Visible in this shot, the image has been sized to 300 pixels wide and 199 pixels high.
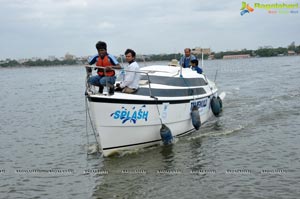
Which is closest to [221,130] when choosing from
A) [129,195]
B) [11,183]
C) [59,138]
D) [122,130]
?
[122,130]

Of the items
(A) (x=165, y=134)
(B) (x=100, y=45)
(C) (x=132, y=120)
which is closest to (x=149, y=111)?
(C) (x=132, y=120)

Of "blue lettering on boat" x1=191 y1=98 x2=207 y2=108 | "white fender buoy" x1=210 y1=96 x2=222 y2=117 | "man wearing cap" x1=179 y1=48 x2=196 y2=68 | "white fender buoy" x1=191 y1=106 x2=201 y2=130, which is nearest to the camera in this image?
"white fender buoy" x1=191 y1=106 x2=201 y2=130

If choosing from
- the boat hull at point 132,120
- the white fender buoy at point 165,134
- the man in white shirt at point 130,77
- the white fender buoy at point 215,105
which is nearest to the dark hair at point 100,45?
the man in white shirt at point 130,77

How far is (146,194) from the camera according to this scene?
8750 mm

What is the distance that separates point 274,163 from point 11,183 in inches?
266

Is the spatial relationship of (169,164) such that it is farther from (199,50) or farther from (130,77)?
(199,50)

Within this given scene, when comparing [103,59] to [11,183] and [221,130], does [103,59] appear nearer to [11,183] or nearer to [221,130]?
[11,183]

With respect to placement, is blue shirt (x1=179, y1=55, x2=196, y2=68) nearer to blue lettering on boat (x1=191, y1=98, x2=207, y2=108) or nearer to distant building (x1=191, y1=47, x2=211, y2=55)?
distant building (x1=191, y1=47, x2=211, y2=55)

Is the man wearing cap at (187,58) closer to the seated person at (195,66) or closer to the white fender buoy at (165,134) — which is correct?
the seated person at (195,66)

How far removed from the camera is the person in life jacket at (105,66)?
10820 millimetres

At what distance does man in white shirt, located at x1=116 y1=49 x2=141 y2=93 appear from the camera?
11.5 meters
